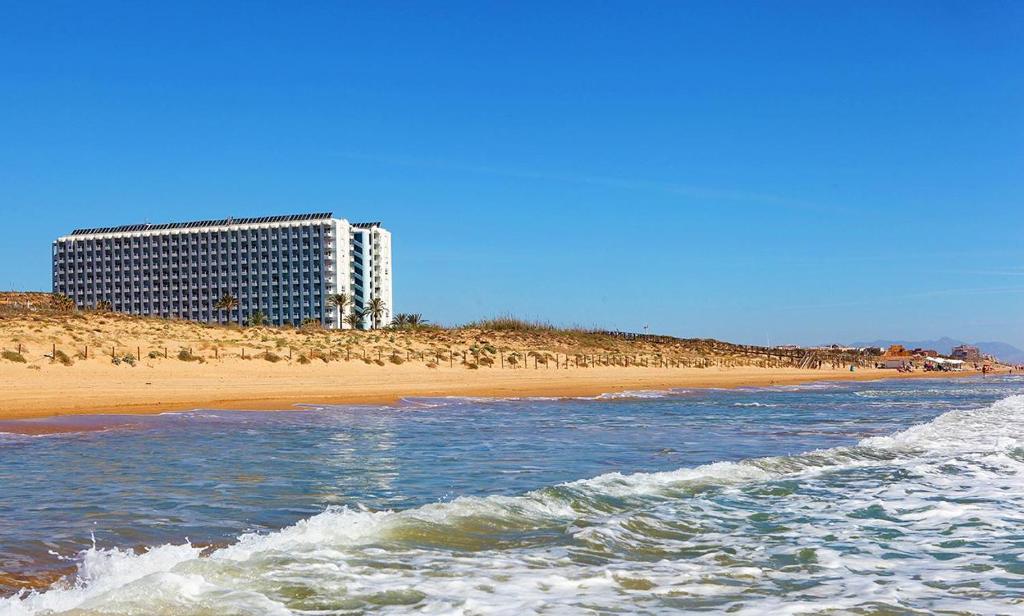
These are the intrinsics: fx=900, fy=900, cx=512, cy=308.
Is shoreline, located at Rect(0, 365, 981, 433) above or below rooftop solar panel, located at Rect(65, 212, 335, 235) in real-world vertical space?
below

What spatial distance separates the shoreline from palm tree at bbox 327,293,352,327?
88839mm

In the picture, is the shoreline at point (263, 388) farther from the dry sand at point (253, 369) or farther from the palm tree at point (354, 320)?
the palm tree at point (354, 320)

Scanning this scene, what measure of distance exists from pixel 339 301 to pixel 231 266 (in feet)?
136

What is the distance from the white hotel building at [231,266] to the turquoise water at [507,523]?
141 meters

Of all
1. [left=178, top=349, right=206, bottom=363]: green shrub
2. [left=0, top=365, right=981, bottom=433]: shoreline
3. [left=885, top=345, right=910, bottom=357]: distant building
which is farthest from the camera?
[left=885, top=345, right=910, bottom=357]: distant building

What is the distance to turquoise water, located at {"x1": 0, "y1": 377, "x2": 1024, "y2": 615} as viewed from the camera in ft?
19.6

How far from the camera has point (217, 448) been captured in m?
14.1

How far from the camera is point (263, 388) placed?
2891cm

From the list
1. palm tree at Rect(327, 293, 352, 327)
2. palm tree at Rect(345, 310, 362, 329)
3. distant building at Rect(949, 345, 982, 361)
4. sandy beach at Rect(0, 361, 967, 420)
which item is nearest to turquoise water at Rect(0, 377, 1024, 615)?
sandy beach at Rect(0, 361, 967, 420)

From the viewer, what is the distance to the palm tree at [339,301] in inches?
5197

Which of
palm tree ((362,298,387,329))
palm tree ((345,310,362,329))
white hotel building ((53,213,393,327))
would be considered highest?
white hotel building ((53,213,393,327))

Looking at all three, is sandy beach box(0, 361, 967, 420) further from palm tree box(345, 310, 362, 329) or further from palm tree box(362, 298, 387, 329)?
palm tree box(362, 298, 387, 329)

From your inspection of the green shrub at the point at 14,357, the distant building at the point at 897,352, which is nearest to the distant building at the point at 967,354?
the distant building at the point at 897,352

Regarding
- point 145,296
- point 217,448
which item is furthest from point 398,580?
point 145,296
